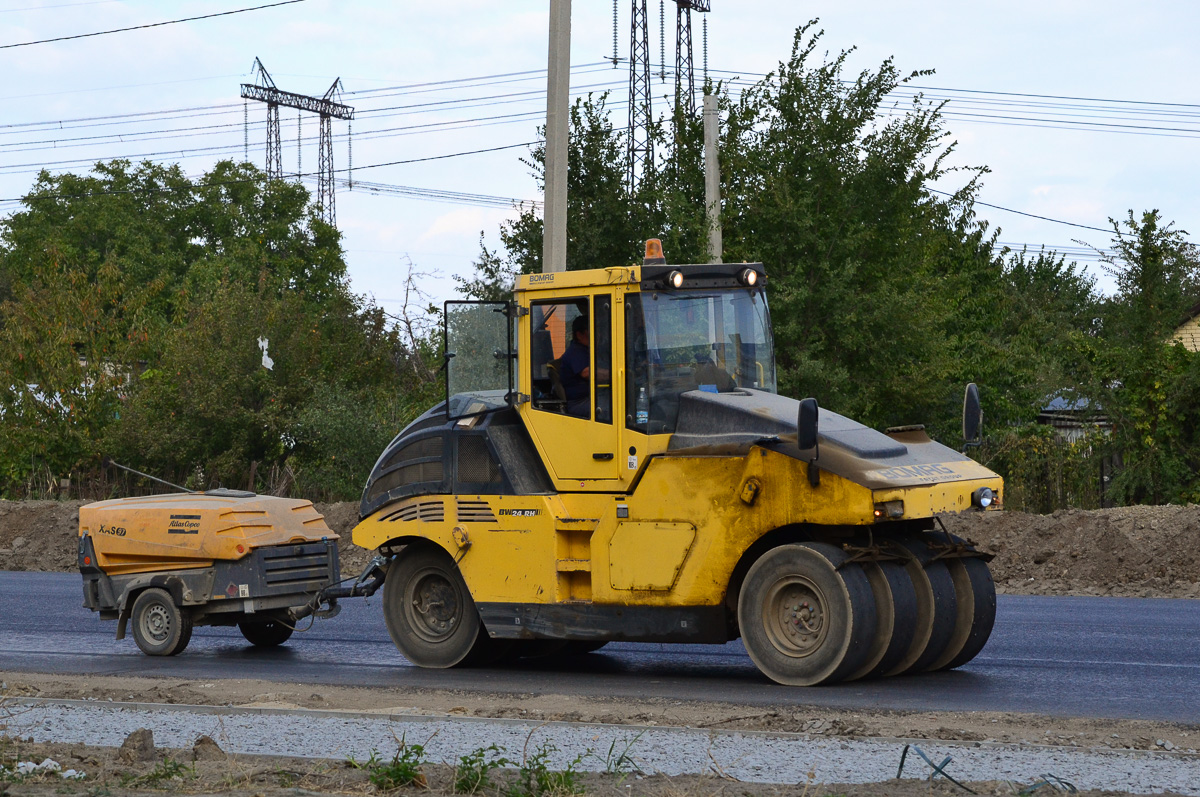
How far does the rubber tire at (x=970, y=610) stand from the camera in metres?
9.77

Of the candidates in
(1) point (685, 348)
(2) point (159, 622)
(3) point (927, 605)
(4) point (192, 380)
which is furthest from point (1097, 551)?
(4) point (192, 380)

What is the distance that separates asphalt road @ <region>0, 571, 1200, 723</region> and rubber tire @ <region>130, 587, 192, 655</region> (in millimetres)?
138

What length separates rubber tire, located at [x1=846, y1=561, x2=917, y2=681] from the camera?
29.9 ft

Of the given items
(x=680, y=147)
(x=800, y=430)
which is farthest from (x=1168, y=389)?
(x=800, y=430)

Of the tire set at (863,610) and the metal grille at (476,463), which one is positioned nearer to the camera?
the tire set at (863,610)

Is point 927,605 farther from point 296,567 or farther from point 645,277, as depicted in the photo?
point 296,567

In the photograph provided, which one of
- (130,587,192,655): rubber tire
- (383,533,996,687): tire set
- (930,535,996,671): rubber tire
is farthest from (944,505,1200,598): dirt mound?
(130,587,192,655): rubber tire

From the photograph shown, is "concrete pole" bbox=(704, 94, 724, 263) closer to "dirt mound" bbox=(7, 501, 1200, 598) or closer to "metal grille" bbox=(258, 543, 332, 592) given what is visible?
"dirt mound" bbox=(7, 501, 1200, 598)

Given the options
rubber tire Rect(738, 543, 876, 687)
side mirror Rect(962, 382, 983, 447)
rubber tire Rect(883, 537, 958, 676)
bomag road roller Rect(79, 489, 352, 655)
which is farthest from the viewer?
bomag road roller Rect(79, 489, 352, 655)

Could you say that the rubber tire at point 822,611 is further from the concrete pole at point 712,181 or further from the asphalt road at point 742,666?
the concrete pole at point 712,181

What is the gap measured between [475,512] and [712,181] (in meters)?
12.1

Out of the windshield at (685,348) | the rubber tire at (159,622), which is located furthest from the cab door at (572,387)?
the rubber tire at (159,622)

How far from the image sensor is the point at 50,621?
14648 millimetres

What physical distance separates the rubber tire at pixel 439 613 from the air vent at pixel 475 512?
0.49 meters
